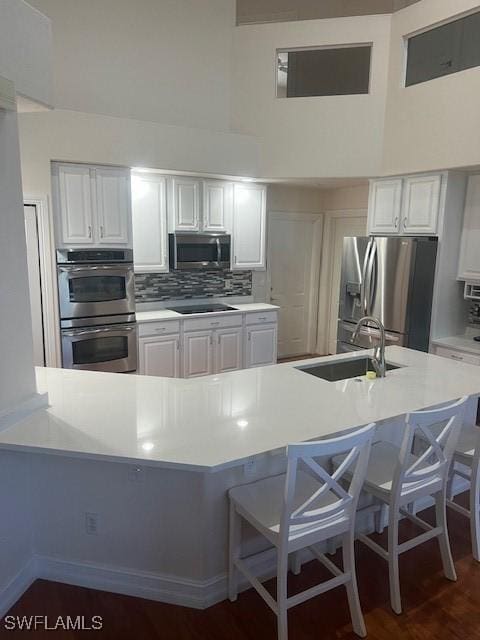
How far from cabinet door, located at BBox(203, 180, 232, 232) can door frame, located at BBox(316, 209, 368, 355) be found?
1.83 m

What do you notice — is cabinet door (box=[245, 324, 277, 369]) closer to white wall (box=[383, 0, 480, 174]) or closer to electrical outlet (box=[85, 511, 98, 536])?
white wall (box=[383, 0, 480, 174])

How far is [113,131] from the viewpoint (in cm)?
419

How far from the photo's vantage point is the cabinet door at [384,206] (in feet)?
15.1

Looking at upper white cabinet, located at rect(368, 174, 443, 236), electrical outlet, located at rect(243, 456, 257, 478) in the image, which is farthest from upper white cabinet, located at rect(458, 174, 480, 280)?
electrical outlet, located at rect(243, 456, 257, 478)

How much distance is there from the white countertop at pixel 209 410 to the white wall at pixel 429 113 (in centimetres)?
213

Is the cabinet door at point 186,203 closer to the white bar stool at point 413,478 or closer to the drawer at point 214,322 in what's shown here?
the drawer at point 214,322

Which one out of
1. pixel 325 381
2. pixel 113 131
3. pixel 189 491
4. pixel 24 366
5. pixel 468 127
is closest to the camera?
pixel 189 491

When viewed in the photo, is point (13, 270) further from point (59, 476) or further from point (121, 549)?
point (121, 549)

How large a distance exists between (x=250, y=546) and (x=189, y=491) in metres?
0.47

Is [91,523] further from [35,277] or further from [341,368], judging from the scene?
[35,277]

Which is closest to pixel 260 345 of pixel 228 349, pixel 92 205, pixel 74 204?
pixel 228 349

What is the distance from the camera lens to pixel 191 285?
18.0ft

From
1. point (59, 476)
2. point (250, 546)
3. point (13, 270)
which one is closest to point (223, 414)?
point (250, 546)

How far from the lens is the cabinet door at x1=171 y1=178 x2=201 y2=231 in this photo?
4.78m
